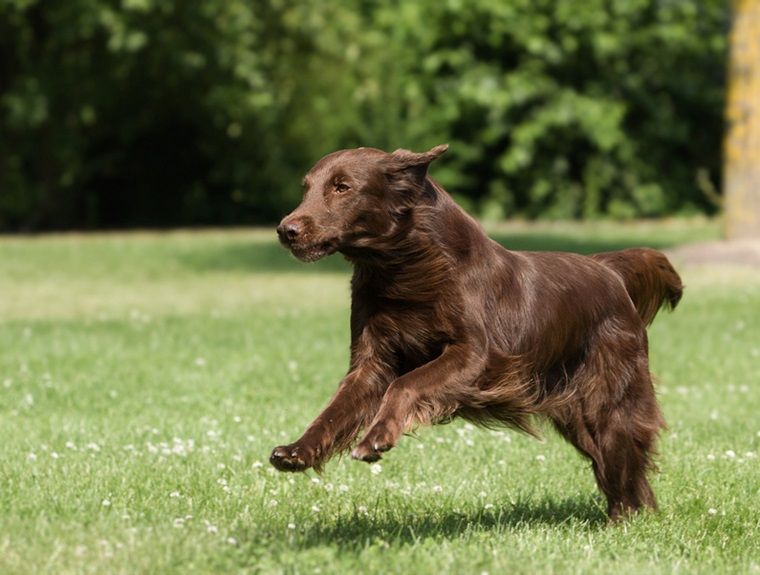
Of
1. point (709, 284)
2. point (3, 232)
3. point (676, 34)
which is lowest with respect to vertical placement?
point (3, 232)

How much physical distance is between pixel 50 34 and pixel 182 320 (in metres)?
14.4

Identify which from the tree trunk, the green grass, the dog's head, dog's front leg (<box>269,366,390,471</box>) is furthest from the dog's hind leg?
the tree trunk

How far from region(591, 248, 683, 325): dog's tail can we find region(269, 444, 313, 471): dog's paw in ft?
6.88

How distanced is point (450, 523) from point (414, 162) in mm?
1575

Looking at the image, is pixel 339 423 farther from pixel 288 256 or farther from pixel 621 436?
pixel 288 256

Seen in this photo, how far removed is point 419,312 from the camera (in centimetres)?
510

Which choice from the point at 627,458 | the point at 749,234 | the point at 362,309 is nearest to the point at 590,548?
the point at 627,458

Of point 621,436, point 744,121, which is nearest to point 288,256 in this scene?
point 744,121

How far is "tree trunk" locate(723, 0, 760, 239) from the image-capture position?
1788 cm

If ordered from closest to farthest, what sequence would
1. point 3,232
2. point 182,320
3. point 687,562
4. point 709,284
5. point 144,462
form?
point 687,562, point 144,462, point 182,320, point 709,284, point 3,232

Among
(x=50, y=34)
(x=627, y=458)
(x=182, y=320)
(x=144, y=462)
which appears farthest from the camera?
(x=50, y=34)

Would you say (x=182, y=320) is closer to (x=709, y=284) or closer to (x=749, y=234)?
(x=709, y=284)

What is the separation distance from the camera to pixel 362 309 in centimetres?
518

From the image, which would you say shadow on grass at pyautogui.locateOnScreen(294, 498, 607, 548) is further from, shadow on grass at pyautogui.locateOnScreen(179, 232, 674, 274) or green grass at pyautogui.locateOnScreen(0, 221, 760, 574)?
shadow on grass at pyautogui.locateOnScreen(179, 232, 674, 274)
